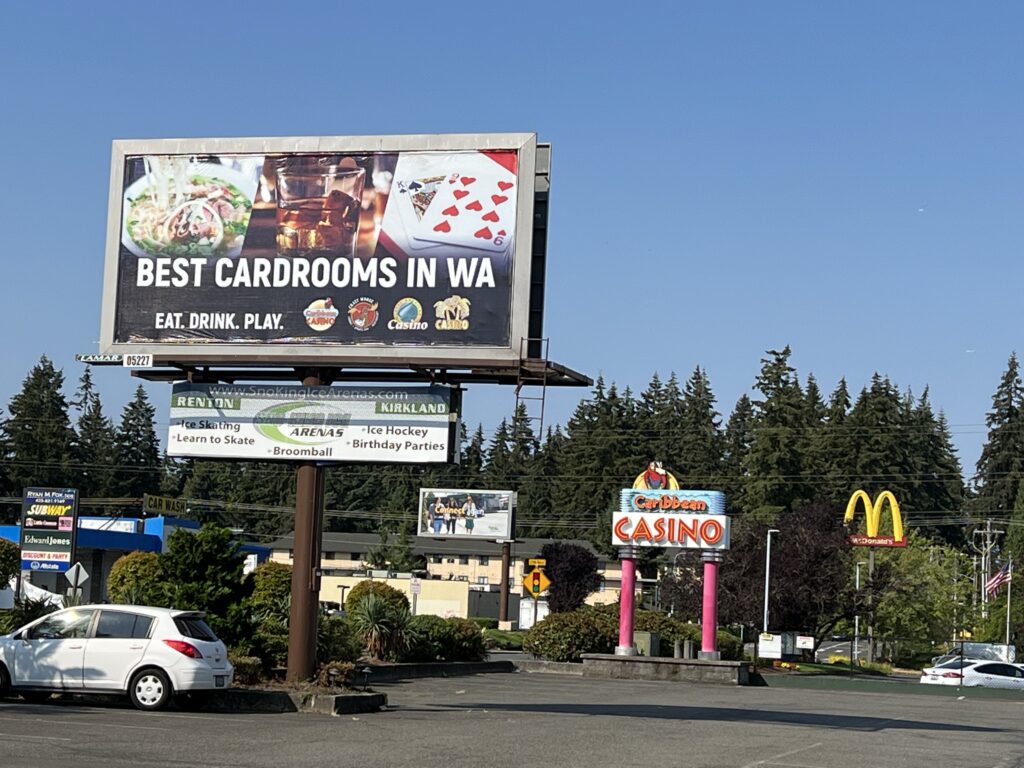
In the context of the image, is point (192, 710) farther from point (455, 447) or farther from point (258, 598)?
point (258, 598)

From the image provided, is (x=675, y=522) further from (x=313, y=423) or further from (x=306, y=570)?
(x=313, y=423)

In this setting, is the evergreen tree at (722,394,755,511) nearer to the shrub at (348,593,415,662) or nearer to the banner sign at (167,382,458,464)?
the shrub at (348,593,415,662)

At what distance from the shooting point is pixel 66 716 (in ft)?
58.2

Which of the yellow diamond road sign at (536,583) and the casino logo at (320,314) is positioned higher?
the casino logo at (320,314)

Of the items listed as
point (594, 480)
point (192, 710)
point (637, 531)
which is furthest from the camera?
point (594, 480)

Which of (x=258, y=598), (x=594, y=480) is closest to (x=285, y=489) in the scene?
(x=594, y=480)

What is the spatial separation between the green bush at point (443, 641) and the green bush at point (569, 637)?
4.05 m

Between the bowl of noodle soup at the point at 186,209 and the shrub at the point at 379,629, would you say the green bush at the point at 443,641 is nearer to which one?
the shrub at the point at 379,629

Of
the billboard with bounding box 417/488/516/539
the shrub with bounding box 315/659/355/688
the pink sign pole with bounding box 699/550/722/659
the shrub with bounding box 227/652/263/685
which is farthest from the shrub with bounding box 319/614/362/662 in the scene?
the billboard with bounding box 417/488/516/539

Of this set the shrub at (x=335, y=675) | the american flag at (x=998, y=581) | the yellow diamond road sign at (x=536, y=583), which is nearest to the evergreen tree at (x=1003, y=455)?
the american flag at (x=998, y=581)

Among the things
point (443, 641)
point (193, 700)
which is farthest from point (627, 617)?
point (193, 700)

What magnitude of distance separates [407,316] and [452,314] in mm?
682

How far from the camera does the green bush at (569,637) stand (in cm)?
4397

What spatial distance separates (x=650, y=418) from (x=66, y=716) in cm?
13771
